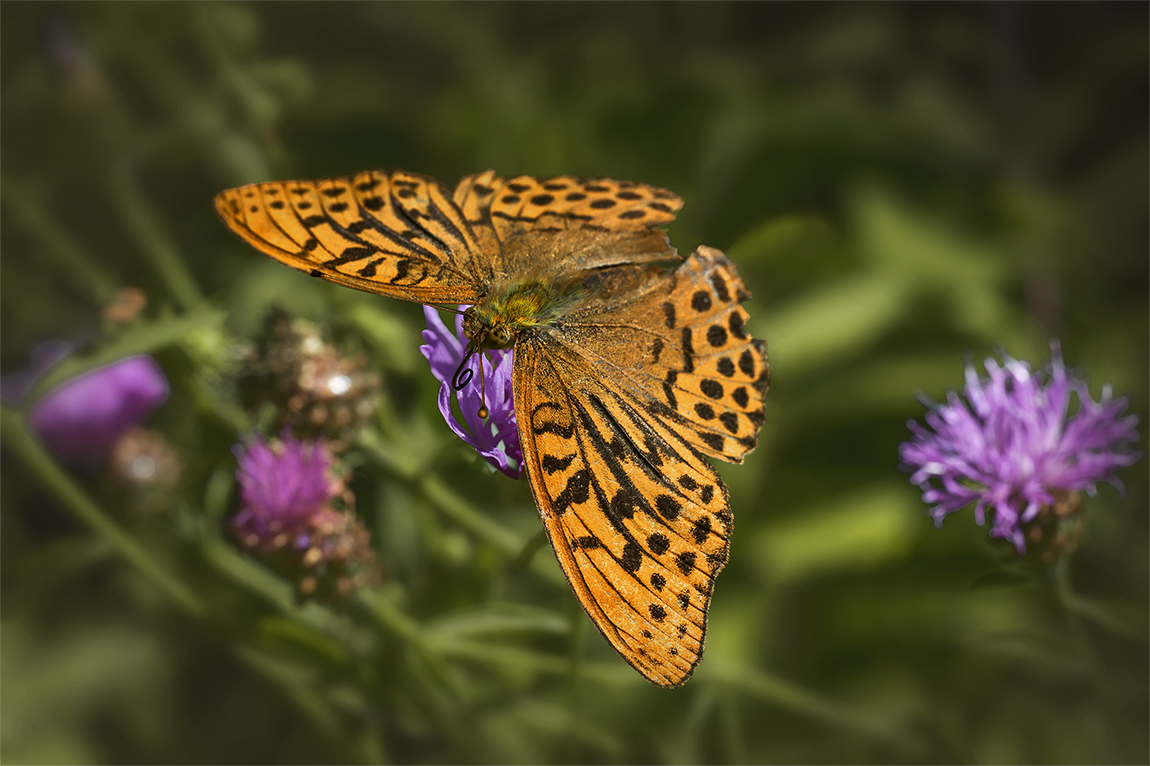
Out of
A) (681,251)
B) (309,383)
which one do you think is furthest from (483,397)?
(681,251)

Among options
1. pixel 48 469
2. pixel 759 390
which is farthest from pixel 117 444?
pixel 759 390

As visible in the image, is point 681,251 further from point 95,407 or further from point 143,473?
point 95,407

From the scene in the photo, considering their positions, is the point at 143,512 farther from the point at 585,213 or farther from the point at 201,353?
the point at 585,213

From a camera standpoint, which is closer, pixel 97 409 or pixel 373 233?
pixel 373 233

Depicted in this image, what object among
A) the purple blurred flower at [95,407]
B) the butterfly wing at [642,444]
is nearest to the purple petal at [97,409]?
the purple blurred flower at [95,407]

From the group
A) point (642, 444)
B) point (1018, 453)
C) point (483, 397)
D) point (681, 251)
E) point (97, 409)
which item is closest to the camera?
point (642, 444)
